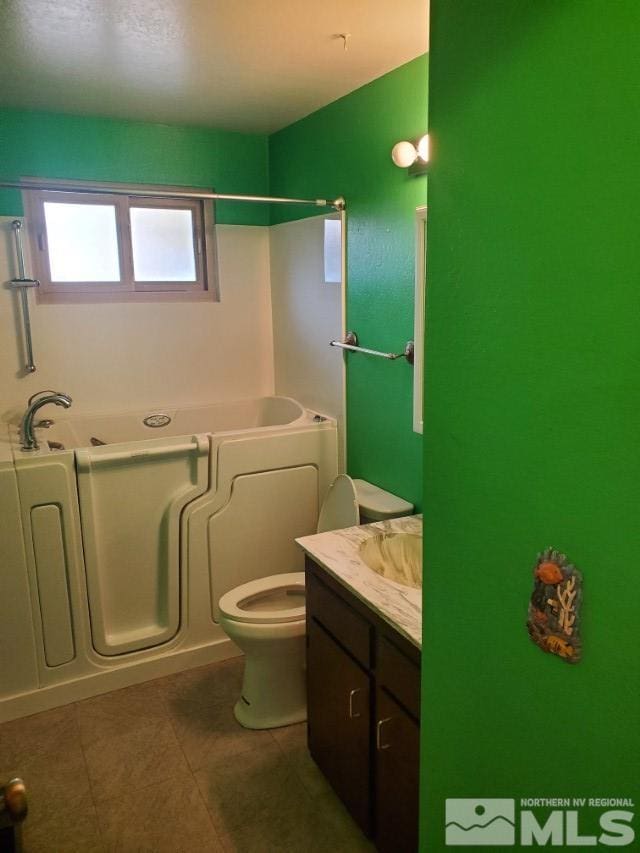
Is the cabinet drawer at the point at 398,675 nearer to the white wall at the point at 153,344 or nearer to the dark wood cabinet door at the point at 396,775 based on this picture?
the dark wood cabinet door at the point at 396,775

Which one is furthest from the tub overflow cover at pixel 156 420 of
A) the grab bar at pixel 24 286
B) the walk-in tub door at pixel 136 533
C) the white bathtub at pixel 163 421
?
the walk-in tub door at pixel 136 533

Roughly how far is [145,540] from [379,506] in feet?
3.22

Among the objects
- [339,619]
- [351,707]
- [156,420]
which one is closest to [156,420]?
[156,420]

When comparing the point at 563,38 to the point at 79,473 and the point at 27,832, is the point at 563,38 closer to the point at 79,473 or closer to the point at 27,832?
the point at 79,473

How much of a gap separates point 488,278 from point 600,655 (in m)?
0.54

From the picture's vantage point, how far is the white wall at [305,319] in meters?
2.88

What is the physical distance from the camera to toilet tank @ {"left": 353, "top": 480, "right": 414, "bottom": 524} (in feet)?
7.84

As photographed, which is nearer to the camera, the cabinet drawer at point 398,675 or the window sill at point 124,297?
the cabinet drawer at point 398,675

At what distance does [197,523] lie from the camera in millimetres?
2643

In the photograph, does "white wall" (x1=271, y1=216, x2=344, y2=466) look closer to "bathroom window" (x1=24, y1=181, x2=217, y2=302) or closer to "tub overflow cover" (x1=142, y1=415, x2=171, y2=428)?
"bathroom window" (x1=24, y1=181, x2=217, y2=302)

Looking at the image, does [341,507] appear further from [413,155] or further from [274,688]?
[413,155]

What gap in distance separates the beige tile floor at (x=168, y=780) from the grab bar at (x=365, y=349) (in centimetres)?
143

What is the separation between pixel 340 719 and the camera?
1835mm

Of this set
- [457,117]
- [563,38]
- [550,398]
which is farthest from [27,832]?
[563,38]
